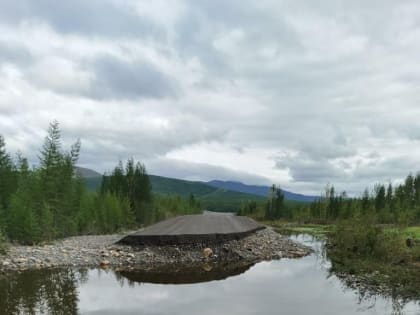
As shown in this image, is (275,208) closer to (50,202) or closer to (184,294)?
(50,202)

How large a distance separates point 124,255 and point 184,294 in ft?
29.8

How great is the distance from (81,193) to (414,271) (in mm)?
28645

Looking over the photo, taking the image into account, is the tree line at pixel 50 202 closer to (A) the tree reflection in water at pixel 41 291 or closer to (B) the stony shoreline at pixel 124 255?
(B) the stony shoreline at pixel 124 255

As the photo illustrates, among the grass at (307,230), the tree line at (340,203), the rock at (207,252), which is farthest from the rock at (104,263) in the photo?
the tree line at (340,203)

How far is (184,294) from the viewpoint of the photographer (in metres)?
15.4

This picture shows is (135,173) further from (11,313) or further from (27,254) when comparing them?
(11,313)

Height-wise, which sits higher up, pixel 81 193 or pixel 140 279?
pixel 81 193

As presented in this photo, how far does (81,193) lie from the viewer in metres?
36.3

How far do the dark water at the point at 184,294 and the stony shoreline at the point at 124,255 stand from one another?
2099mm

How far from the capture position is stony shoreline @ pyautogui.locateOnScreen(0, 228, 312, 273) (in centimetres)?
2080

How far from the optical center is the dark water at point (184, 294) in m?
13.1

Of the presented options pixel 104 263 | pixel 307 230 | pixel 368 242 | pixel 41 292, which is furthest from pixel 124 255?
pixel 307 230

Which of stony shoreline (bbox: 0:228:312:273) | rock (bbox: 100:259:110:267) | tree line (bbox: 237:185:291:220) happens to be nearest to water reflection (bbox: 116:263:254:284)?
stony shoreline (bbox: 0:228:312:273)

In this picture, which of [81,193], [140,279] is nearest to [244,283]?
[140,279]
